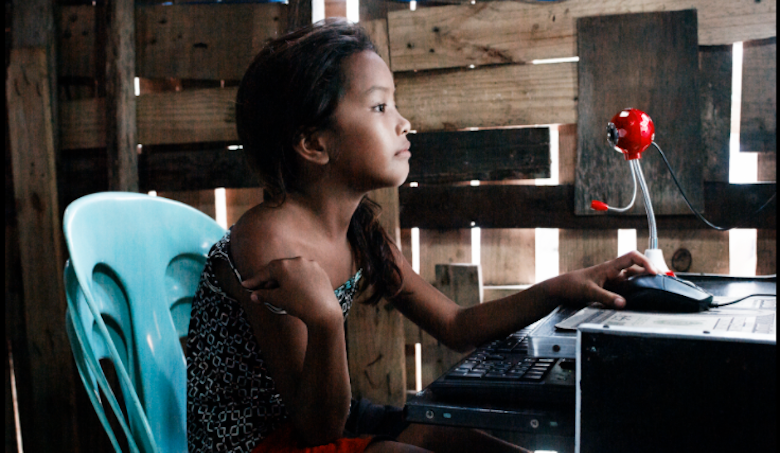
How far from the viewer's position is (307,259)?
95 centimetres

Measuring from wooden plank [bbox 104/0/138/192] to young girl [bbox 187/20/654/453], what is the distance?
0.94 meters

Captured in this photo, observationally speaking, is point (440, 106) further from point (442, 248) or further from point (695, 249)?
point (695, 249)

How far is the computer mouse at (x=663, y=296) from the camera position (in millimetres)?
861

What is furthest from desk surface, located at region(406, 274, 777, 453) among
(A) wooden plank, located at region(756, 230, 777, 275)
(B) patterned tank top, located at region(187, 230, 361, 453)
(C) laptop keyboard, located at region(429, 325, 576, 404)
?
(A) wooden plank, located at region(756, 230, 777, 275)

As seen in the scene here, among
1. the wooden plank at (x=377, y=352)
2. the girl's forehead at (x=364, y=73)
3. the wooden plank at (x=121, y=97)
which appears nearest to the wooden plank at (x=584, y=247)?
the wooden plank at (x=377, y=352)

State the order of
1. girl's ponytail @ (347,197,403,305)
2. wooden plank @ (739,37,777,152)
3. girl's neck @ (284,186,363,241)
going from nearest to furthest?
girl's neck @ (284,186,363,241) → girl's ponytail @ (347,197,403,305) → wooden plank @ (739,37,777,152)

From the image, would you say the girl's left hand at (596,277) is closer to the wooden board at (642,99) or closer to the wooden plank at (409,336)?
the wooden board at (642,99)

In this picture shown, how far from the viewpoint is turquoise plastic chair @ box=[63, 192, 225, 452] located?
944 mm

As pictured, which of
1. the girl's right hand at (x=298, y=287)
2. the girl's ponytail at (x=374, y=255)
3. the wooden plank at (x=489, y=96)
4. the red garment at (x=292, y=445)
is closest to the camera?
the girl's right hand at (x=298, y=287)

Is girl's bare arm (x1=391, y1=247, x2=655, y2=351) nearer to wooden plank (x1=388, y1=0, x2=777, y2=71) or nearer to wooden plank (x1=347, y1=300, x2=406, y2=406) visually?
wooden plank (x1=347, y1=300, x2=406, y2=406)

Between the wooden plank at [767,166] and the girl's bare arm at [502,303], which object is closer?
the girl's bare arm at [502,303]

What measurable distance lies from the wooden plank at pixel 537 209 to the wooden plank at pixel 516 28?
37 centimetres

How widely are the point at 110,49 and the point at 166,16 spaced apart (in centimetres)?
21

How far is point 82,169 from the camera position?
6.95ft
